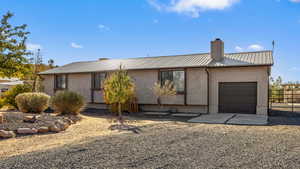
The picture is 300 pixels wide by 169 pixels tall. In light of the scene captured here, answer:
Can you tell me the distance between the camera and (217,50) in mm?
14883

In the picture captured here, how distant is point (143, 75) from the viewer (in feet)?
50.1

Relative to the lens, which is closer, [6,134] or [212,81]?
[6,134]

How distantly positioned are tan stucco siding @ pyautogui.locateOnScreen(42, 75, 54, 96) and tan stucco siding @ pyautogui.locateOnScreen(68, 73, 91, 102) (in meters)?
1.97

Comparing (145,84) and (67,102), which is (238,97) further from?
(67,102)

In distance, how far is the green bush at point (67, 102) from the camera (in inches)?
457

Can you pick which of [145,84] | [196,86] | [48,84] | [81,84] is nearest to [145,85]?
[145,84]

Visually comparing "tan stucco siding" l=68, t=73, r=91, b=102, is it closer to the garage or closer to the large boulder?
the large boulder

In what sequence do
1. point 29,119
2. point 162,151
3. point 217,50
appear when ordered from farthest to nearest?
1. point 217,50
2. point 29,119
3. point 162,151

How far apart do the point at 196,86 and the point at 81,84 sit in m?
8.94

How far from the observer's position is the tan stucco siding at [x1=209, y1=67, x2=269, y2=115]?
40.9 feet

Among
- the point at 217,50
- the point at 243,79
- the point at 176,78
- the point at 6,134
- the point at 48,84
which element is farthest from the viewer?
the point at 48,84

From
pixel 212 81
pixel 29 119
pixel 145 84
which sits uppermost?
pixel 212 81

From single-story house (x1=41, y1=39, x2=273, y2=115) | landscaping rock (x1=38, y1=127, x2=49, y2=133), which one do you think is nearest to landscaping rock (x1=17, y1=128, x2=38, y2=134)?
landscaping rock (x1=38, y1=127, x2=49, y2=133)

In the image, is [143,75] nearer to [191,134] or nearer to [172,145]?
[191,134]
